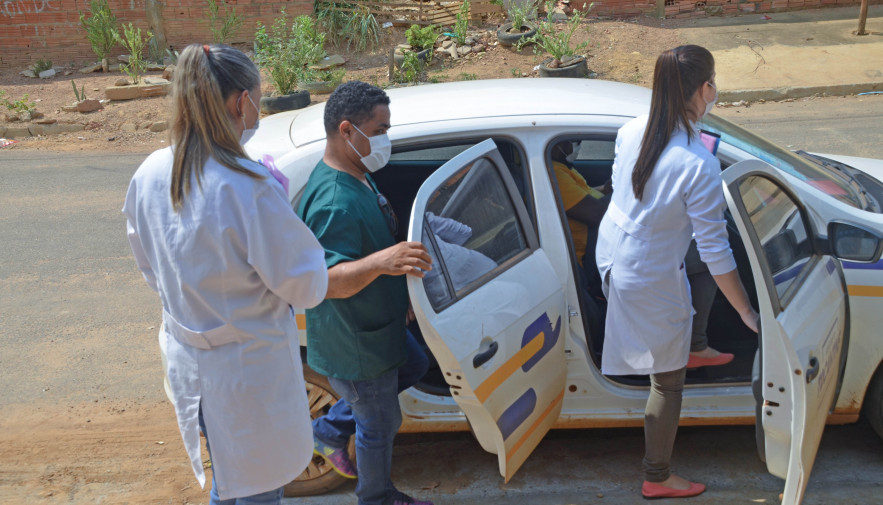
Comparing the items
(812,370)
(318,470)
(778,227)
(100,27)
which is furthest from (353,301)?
(100,27)

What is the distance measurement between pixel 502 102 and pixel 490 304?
1.09 meters

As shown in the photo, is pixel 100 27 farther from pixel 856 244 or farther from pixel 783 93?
pixel 856 244

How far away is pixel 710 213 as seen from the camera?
2.69 m

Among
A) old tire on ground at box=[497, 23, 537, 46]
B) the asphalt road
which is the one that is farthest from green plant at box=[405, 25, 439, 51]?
the asphalt road

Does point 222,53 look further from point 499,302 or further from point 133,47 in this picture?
point 133,47

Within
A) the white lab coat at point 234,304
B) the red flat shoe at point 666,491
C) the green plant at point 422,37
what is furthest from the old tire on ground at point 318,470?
the green plant at point 422,37

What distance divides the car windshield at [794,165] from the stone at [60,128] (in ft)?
33.2

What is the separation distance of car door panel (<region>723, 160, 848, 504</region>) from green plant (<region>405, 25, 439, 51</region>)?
10.6 metres

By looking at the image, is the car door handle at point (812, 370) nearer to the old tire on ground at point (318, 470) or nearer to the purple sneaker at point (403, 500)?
the purple sneaker at point (403, 500)

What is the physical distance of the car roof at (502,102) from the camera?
337 centimetres

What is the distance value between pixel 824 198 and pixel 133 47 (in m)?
12.0

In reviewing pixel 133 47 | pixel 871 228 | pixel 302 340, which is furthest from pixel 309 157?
pixel 133 47

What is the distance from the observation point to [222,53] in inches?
83.4

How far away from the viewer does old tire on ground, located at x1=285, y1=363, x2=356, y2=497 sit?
3348mm
